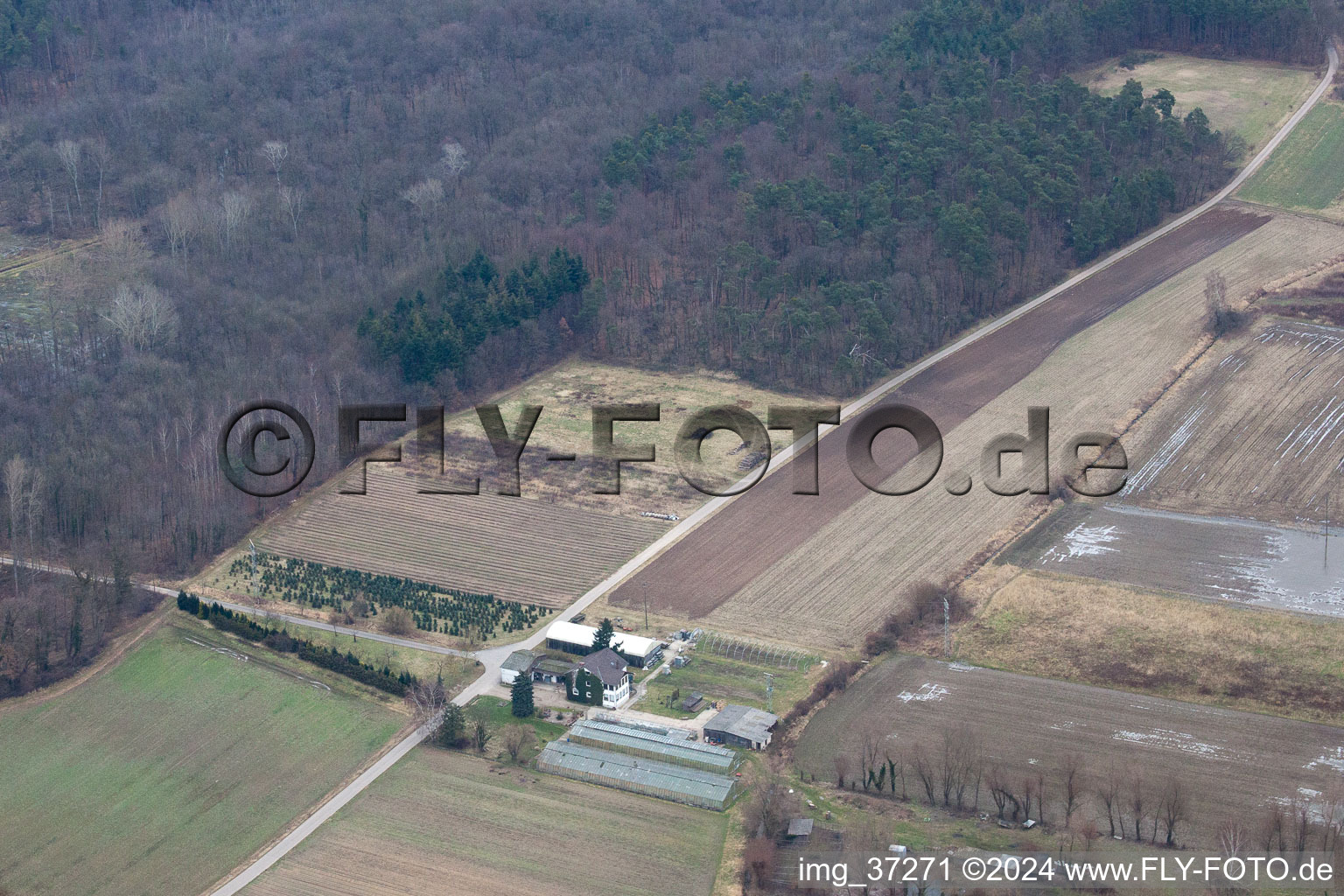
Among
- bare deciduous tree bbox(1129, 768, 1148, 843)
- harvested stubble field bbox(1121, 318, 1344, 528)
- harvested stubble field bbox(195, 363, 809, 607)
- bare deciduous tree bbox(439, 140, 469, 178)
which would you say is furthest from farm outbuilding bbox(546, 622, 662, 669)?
bare deciduous tree bbox(439, 140, 469, 178)

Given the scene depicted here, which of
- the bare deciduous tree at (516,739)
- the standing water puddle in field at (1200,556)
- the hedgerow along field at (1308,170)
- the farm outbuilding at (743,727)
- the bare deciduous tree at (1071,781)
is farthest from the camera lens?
the hedgerow along field at (1308,170)

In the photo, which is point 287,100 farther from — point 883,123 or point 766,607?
point 766,607

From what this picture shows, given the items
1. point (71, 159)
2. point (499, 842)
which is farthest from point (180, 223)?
point (499, 842)

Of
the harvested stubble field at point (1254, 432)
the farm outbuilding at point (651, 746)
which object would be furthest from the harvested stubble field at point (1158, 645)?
the farm outbuilding at point (651, 746)

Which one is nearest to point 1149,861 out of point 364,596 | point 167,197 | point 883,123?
point 364,596

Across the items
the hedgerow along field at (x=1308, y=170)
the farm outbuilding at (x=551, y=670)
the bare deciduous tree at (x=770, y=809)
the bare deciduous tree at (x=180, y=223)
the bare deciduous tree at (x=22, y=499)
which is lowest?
the bare deciduous tree at (x=770, y=809)

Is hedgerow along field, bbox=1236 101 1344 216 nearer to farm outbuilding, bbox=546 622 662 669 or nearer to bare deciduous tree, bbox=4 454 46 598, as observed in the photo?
farm outbuilding, bbox=546 622 662 669

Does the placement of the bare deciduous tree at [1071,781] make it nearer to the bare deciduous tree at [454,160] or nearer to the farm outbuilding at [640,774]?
the farm outbuilding at [640,774]
